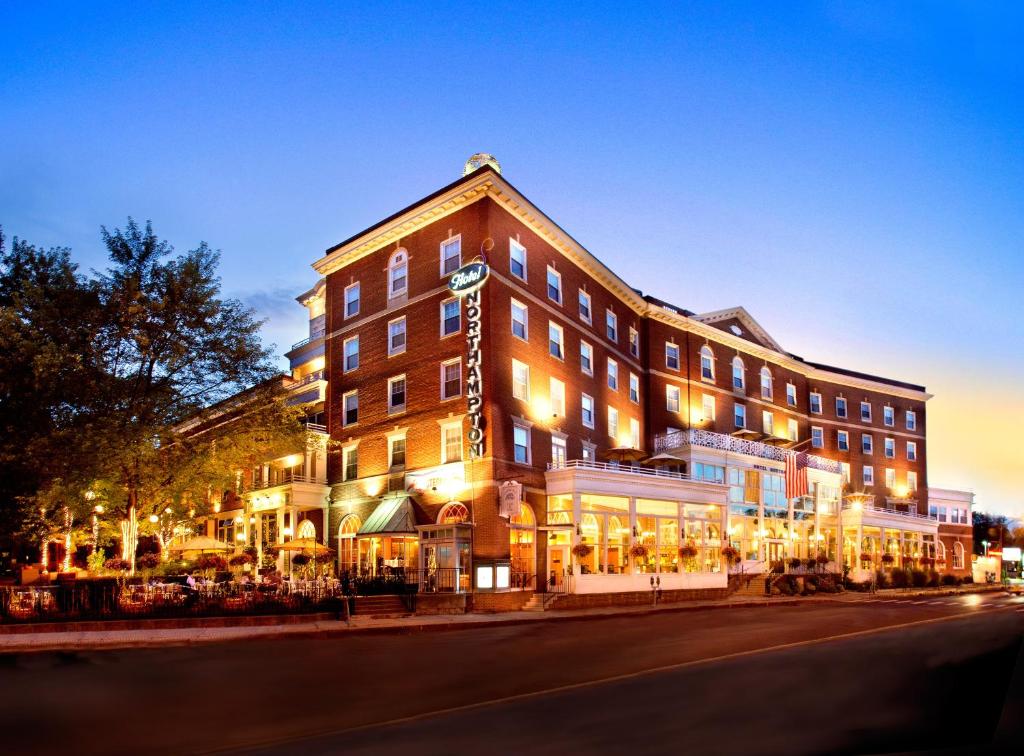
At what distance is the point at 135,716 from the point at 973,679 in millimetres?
12777

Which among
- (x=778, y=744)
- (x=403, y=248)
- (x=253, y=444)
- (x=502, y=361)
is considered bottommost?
(x=778, y=744)

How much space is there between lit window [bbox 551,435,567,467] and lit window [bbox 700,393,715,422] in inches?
689

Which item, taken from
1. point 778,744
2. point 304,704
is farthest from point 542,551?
point 778,744

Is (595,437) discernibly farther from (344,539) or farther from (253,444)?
(253,444)

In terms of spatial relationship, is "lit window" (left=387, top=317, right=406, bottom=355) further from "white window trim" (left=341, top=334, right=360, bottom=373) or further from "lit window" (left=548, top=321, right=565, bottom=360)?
"lit window" (left=548, top=321, right=565, bottom=360)

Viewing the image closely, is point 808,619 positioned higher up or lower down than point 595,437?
lower down

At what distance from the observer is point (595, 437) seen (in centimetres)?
4272

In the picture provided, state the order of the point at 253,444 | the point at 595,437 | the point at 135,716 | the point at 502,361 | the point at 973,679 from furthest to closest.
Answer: the point at 595,437
the point at 502,361
the point at 253,444
the point at 973,679
the point at 135,716

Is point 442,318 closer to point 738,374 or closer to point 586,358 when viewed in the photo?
point 586,358

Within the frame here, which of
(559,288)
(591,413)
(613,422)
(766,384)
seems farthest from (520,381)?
(766,384)

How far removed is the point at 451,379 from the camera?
1410 inches

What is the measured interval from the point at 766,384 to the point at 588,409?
22.4 meters

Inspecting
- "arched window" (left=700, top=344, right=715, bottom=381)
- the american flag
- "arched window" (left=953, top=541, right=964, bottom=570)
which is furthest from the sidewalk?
"arched window" (left=953, top=541, right=964, bottom=570)

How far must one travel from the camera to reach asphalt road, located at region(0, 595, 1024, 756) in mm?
9172
